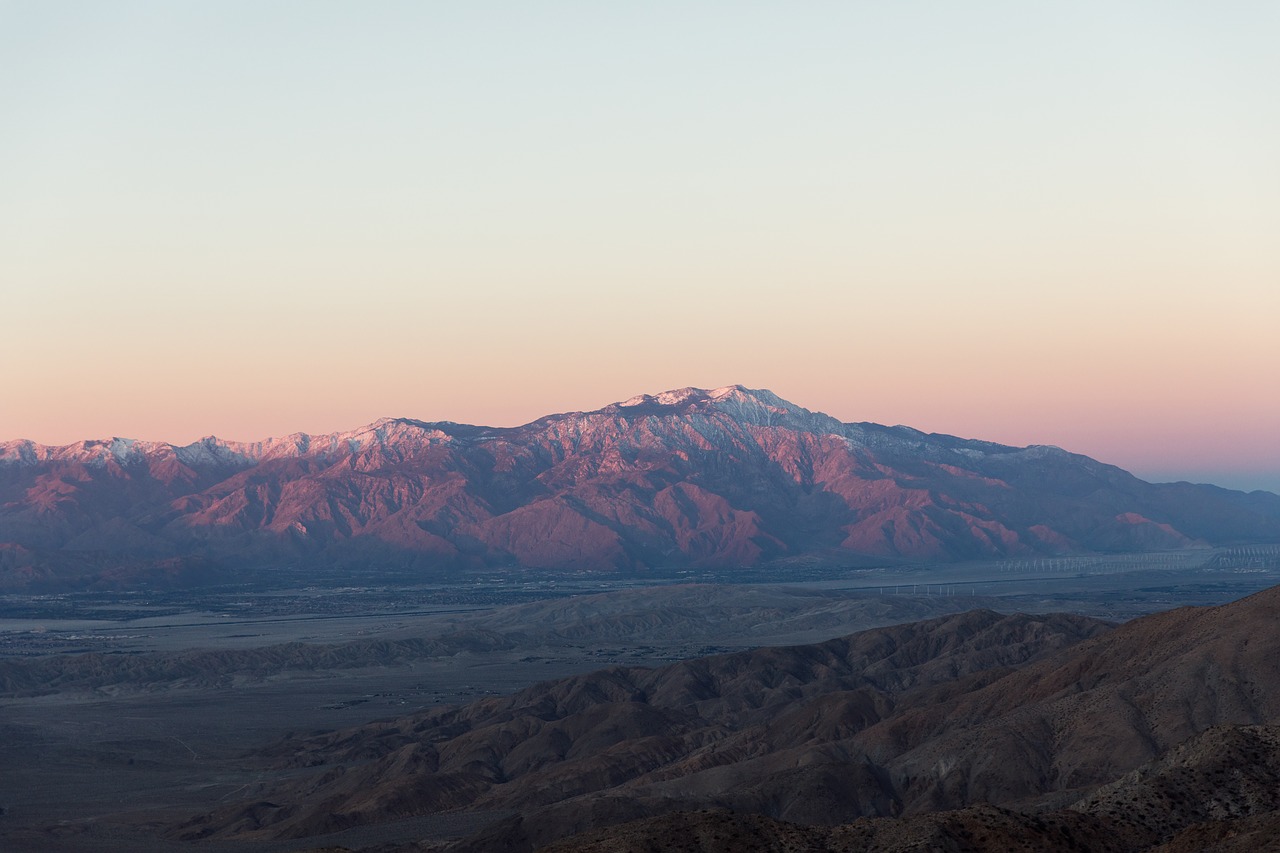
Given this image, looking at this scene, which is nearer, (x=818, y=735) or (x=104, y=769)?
(x=818, y=735)

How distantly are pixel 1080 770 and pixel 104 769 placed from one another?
9180 centimetres

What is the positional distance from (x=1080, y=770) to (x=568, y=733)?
56.2 meters

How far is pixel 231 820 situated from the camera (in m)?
115

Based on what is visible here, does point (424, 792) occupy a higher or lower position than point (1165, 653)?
lower

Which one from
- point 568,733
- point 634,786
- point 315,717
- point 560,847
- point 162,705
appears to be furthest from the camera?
point 162,705

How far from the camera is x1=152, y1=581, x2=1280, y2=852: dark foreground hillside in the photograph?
6562 cm

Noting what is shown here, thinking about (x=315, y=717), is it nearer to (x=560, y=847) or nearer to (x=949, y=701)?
(x=949, y=701)

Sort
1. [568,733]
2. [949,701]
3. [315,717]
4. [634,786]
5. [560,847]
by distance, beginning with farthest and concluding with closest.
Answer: [315,717] → [568,733] → [949,701] → [634,786] → [560,847]

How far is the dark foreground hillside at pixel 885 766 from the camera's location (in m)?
65.6

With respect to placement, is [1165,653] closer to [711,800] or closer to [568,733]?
[711,800]

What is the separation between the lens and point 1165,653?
4171 inches

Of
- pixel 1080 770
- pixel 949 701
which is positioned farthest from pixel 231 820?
pixel 1080 770

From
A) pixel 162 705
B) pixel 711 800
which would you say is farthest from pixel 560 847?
pixel 162 705

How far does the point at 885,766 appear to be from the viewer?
10350 cm
